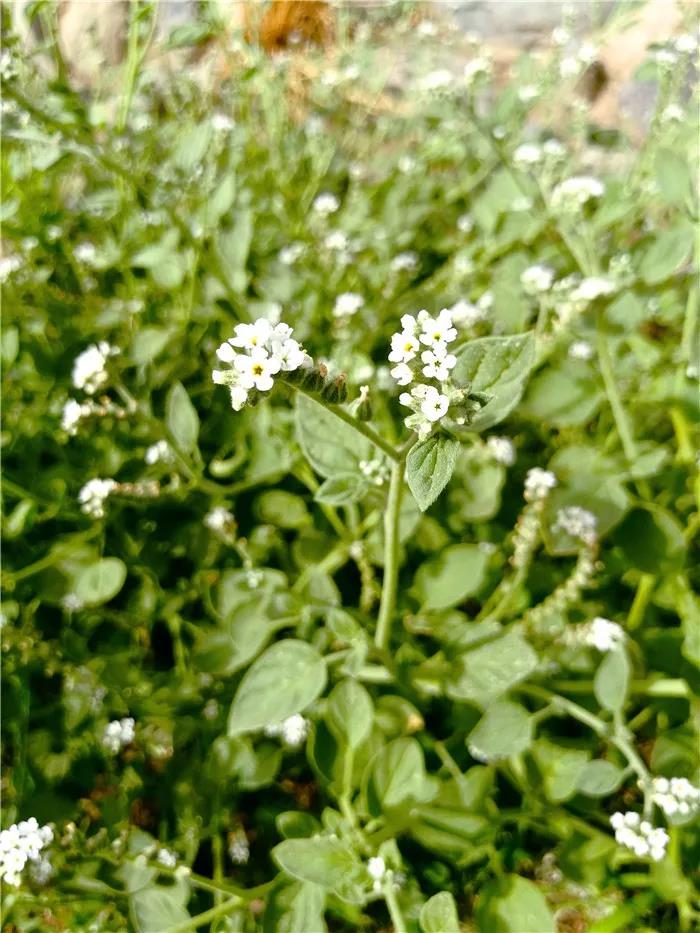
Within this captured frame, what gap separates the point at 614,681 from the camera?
1286 mm

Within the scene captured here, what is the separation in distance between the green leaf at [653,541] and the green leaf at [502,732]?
38 centimetres

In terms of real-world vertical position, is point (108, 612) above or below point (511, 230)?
below

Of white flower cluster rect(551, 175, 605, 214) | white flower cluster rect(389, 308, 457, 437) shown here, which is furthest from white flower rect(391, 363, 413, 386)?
white flower cluster rect(551, 175, 605, 214)

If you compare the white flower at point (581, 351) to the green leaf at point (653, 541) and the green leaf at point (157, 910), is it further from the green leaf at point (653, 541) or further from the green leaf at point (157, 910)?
the green leaf at point (157, 910)

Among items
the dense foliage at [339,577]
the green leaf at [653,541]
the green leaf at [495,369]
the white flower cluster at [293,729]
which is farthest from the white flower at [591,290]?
the white flower cluster at [293,729]

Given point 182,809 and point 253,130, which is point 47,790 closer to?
point 182,809

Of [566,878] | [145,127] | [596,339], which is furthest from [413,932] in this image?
[145,127]

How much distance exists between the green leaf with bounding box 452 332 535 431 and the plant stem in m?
0.11

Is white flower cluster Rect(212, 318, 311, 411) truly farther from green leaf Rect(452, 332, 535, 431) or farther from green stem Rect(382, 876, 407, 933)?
green stem Rect(382, 876, 407, 933)

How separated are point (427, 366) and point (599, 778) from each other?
72 centimetres

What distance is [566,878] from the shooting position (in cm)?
137

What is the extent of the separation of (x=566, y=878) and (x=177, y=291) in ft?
4.36

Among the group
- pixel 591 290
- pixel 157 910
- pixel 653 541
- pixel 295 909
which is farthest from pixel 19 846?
pixel 591 290

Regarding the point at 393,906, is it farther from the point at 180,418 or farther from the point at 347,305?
the point at 347,305
